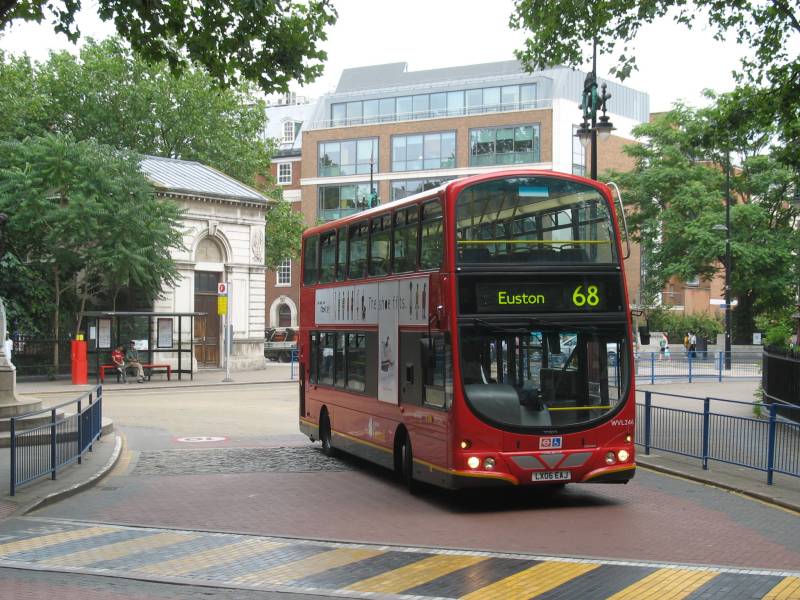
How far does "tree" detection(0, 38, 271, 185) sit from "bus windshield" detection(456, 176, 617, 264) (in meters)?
50.8

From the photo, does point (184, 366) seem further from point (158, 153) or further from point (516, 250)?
point (516, 250)

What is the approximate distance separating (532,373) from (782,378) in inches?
489

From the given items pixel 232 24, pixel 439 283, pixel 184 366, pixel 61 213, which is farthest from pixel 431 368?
pixel 184 366

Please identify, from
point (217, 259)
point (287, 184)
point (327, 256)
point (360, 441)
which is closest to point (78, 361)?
point (217, 259)

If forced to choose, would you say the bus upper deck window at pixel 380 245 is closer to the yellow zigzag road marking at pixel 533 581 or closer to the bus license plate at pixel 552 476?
the bus license plate at pixel 552 476

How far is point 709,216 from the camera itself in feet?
199

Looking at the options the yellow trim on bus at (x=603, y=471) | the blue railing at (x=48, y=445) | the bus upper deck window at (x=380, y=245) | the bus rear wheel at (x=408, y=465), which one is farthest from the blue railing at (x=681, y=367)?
the yellow trim on bus at (x=603, y=471)

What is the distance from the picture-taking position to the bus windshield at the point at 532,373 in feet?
42.4

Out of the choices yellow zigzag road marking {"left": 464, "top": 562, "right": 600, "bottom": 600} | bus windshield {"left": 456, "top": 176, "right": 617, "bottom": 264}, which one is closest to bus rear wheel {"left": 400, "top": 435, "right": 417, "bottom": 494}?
bus windshield {"left": 456, "top": 176, "right": 617, "bottom": 264}

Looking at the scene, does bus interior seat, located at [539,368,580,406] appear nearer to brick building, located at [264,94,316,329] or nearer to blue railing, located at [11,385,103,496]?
blue railing, located at [11,385,103,496]

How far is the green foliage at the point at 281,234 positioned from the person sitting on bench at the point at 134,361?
89.2 ft

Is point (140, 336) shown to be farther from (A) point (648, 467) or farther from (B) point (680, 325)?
(B) point (680, 325)

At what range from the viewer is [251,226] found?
49.1m

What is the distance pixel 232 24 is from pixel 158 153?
51070 millimetres
